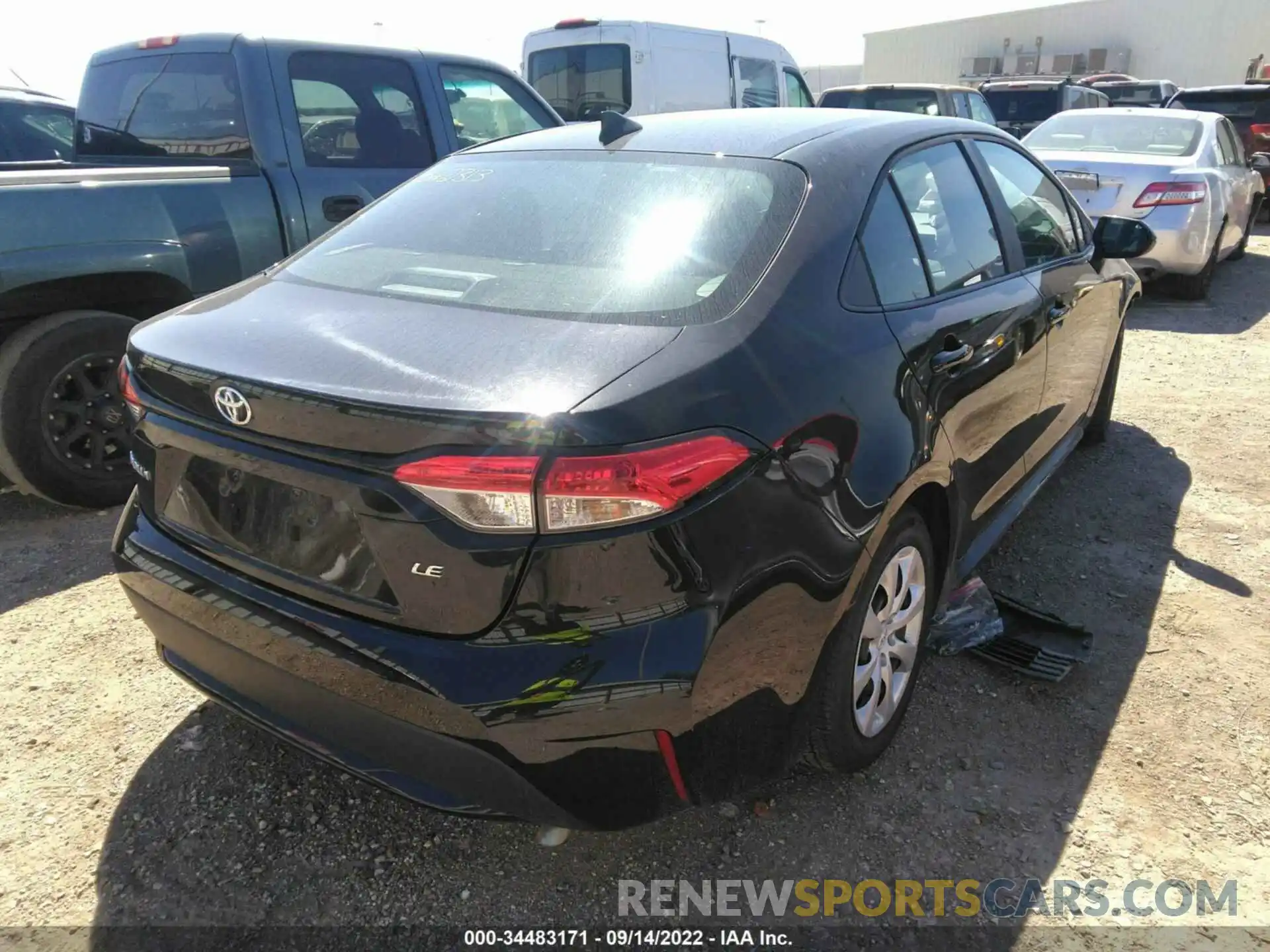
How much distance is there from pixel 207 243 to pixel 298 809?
104 inches

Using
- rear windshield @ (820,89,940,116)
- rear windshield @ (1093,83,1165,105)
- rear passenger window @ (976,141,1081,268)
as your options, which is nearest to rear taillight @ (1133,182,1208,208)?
rear windshield @ (820,89,940,116)

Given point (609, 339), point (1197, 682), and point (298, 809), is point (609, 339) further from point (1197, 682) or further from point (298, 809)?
point (1197, 682)

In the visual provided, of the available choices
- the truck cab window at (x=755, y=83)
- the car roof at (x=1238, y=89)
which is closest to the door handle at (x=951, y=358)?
the truck cab window at (x=755, y=83)

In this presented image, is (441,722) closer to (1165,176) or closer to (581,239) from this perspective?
(581,239)

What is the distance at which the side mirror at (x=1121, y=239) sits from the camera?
155 inches

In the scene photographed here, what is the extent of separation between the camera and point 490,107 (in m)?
5.32

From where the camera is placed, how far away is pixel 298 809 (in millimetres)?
2354

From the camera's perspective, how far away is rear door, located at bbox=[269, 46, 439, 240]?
4398mm

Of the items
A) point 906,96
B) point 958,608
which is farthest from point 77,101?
point 906,96

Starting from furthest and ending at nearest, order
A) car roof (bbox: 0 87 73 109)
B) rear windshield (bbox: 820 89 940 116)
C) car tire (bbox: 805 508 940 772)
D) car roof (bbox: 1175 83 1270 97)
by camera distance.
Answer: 1. car roof (bbox: 1175 83 1270 97)
2. rear windshield (bbox: 820 89 940 116)
3. car roof (bbox: 0 87 73 109)
4. car tire (bbox: 805 508 940 772)

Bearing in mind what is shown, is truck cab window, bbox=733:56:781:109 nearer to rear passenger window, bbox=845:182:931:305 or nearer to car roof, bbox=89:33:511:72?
car roof, bbox=89:33:511:72

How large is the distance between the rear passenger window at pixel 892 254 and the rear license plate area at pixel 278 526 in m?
1.29

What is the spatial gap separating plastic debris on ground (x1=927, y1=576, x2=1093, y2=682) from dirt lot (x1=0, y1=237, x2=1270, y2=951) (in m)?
0.06

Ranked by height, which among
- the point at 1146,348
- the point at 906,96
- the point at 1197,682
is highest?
the point at 906,96
